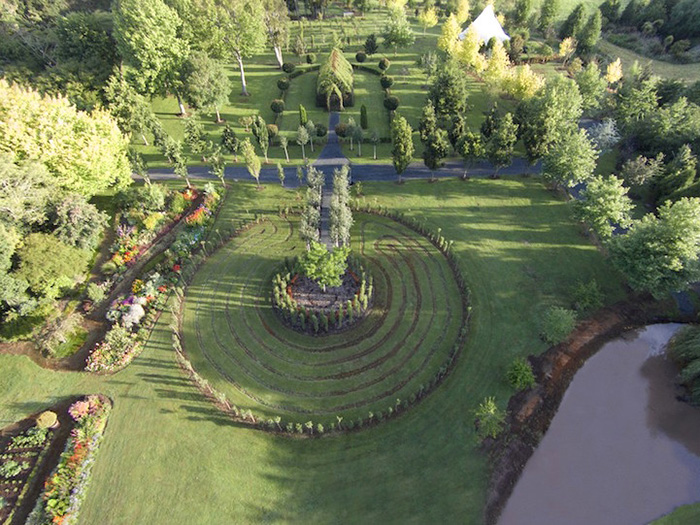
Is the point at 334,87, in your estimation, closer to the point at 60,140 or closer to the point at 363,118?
the point at 363,118

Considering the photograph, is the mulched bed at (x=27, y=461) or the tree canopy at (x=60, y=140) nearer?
the mulched bed at (x=27, y=461)

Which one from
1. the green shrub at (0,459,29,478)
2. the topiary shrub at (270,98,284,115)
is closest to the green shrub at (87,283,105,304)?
the green shrub at (0,459,29,478)

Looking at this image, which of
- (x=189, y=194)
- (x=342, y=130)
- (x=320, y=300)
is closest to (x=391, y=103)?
(x=342, y=130)

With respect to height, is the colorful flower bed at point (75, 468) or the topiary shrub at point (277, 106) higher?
the topiary shrub at point (277, 106)

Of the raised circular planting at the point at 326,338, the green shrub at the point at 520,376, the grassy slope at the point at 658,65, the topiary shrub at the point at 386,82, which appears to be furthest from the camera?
the grassy slope at the point at 658,65

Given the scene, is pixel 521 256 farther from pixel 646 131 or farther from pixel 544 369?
pixel 646 131

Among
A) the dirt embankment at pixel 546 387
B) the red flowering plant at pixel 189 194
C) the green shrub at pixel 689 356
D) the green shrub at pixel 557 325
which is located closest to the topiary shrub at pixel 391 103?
the red flowering plant at pixel 189 194

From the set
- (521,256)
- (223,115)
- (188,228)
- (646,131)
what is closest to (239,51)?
(223,115)

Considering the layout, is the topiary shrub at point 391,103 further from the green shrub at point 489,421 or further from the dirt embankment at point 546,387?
the green shrub at point 489,421
